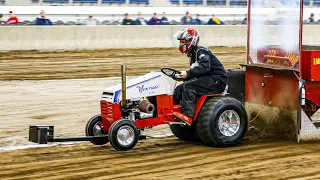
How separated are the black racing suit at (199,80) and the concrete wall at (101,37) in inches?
563

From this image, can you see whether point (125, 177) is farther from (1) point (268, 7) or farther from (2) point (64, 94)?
(2) point (64, 94)

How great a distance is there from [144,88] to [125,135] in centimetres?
69

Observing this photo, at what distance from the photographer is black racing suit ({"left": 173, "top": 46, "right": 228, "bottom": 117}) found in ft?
28.2

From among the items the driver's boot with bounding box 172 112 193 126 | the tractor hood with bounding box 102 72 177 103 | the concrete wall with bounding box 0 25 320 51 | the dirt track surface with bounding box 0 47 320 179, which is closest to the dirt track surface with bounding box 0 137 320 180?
the dirt track surface with bounding box 0 47 320 179

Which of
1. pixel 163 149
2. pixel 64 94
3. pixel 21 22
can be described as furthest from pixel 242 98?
pixel 21 22

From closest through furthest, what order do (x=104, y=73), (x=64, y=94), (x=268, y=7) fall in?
(x=268, y=7), (x=64, y=94), (x=104, y=73)

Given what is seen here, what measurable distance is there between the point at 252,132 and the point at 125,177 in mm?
3302

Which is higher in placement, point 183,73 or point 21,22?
point 21,22

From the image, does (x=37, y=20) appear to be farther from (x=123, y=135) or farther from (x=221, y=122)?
(x=123, y=135)

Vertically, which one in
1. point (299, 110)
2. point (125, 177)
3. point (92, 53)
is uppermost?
point (92, 53)

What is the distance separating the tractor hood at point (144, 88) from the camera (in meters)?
8.29

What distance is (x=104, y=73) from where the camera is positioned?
17.5 m

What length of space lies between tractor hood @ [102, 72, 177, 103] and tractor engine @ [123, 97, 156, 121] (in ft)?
0.30

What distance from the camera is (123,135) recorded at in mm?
8062
